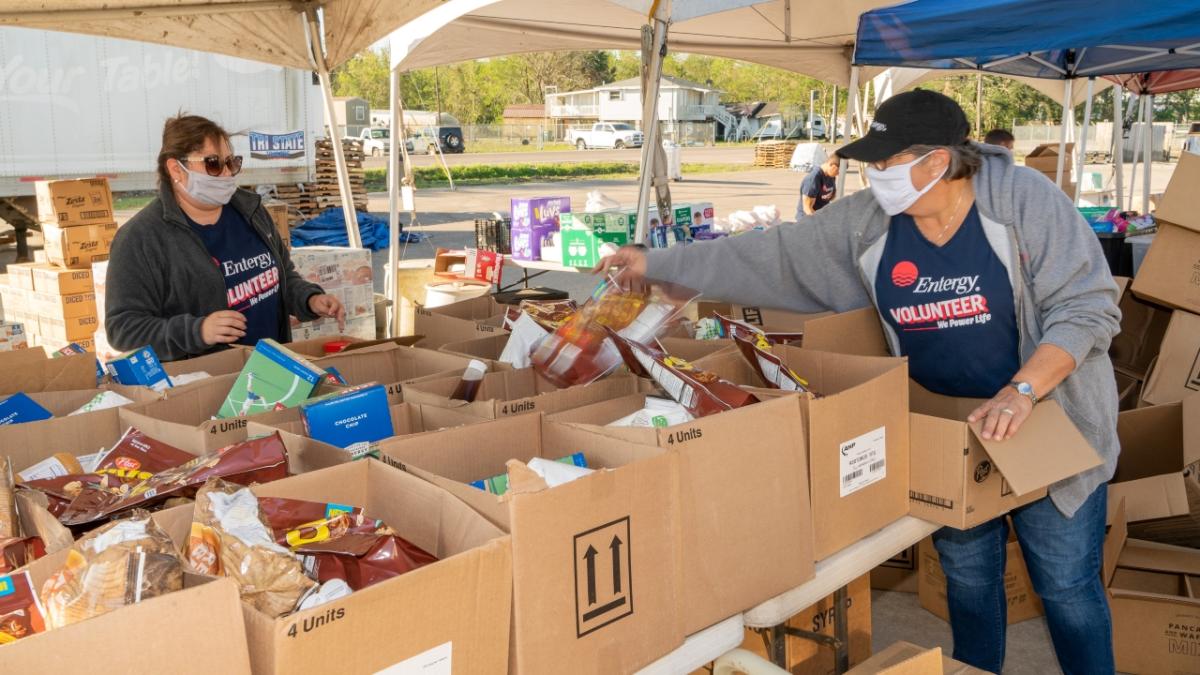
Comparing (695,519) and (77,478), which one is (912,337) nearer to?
(695,519)

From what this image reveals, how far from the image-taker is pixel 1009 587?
11.9 ft

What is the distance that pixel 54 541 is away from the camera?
139 cm

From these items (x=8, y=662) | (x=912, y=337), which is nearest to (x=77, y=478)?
(x=8, y=662)

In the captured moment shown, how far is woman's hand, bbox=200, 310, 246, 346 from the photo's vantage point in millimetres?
2773

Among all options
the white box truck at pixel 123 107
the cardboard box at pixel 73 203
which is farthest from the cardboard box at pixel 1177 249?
the white box truck at pixel 123 107

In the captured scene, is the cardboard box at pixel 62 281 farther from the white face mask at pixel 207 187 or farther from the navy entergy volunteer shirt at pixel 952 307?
the navy entergy volunteer shirt at pixel 952 307

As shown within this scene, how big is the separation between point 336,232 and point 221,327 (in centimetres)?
1144

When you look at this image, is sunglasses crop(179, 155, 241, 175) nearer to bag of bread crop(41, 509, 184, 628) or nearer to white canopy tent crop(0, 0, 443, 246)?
white canopy tent crop(0, 0, 443, 246)

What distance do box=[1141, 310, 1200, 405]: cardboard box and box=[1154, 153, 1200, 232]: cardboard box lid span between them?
383 millimetres

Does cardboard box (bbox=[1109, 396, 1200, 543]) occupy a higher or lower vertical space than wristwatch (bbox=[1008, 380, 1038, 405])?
lower

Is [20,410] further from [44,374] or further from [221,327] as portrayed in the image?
[221,327]

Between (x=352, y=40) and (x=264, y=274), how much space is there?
226 centimetres

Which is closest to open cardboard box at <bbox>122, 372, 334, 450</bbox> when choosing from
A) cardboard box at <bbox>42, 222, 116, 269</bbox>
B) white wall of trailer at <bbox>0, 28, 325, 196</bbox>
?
cardboard box at <bbox>42, 222, 116, 269</bbox>

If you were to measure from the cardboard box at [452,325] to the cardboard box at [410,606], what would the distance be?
1324 mm
